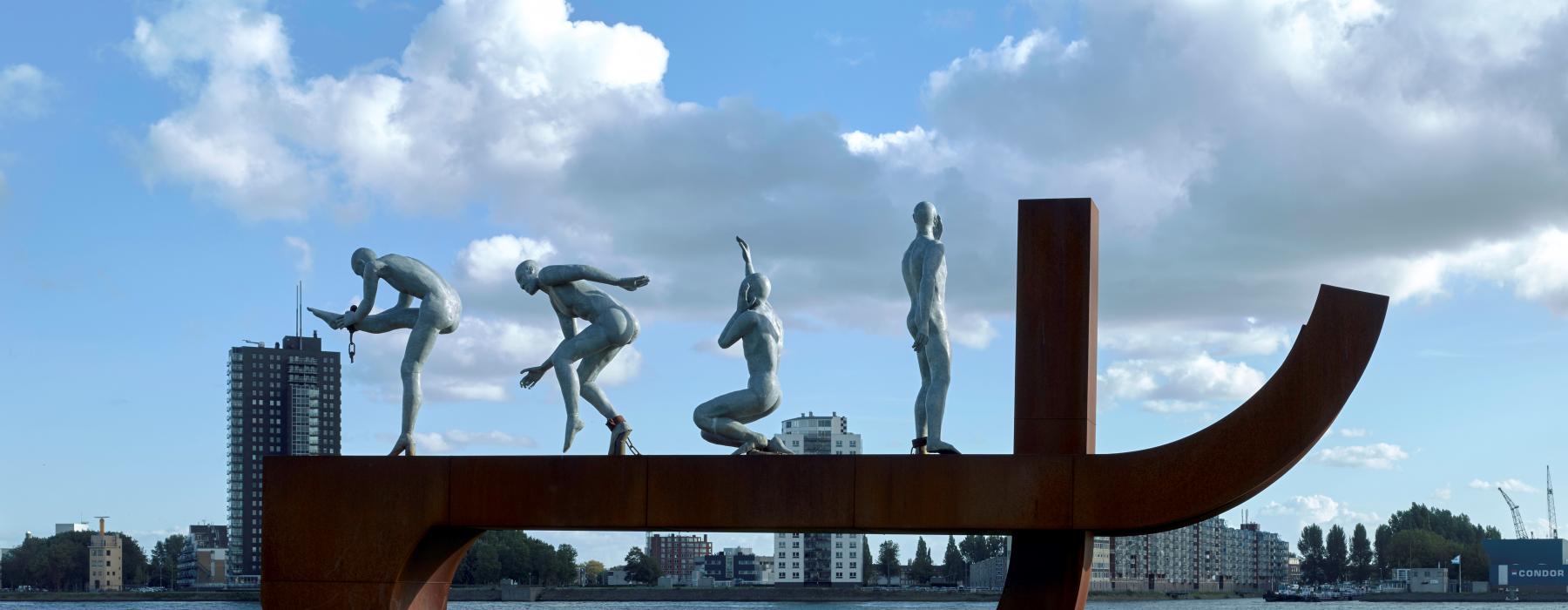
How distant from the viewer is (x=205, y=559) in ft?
445

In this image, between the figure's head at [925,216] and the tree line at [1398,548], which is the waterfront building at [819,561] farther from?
the figure's head at [925,216]

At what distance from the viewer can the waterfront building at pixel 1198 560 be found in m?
139

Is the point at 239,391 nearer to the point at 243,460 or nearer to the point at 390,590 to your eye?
the point at 243,460

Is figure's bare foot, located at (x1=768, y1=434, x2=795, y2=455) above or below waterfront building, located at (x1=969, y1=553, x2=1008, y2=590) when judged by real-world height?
above

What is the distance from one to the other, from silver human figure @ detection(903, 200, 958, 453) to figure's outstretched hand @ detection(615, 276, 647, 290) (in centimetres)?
238

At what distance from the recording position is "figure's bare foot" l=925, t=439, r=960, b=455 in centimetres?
1360

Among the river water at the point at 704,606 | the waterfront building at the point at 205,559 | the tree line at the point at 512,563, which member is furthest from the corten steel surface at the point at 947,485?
the waterfront building at the point at 205,559

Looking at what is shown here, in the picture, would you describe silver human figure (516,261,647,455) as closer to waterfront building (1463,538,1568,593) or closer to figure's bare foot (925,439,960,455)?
figure's bare foot (925,439,960,455)

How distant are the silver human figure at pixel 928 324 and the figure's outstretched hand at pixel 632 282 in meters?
2.38

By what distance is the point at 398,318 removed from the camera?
15352mm

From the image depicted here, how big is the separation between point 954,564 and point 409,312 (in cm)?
11072

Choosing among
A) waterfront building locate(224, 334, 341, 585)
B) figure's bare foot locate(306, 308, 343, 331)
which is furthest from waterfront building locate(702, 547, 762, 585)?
figure's bare foot locate(306, 308, 343, 331)

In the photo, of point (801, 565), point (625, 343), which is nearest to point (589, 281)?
A: point (625, 343)

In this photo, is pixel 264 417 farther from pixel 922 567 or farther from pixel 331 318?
pixel 331 318
